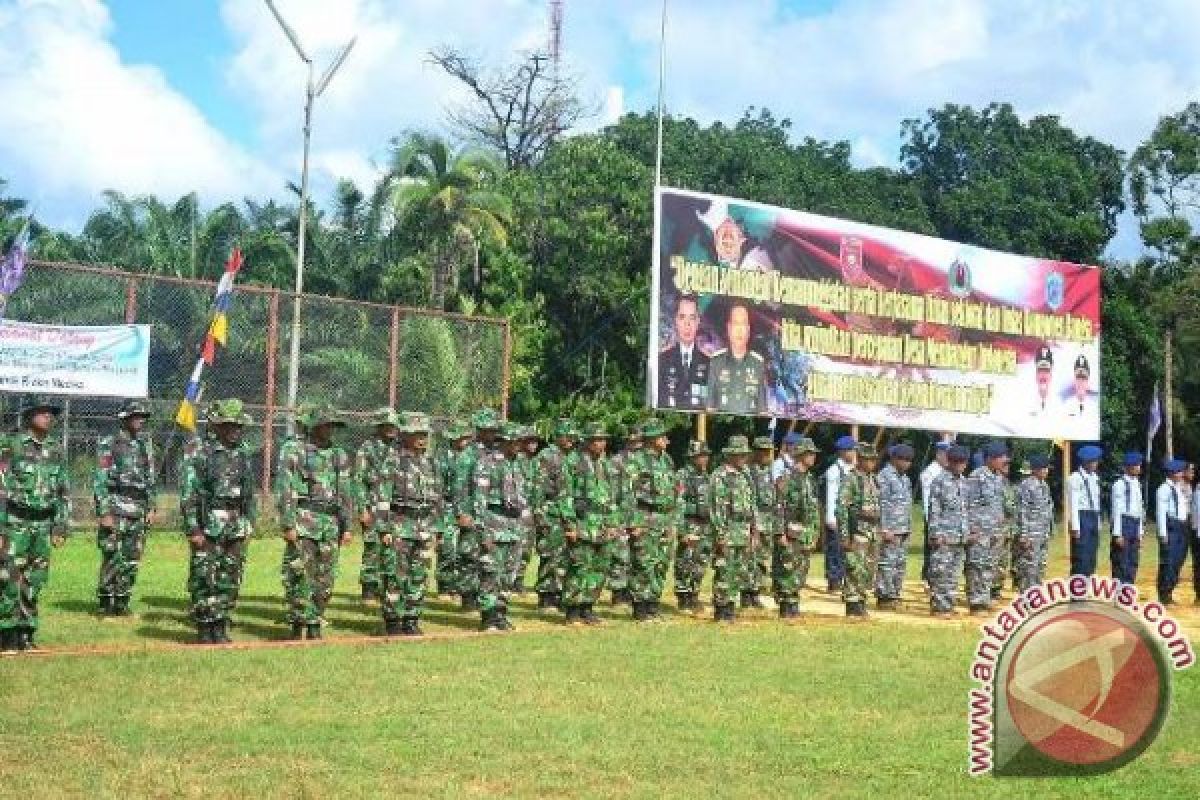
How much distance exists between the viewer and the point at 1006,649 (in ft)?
16.4

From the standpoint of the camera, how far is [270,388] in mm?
19828

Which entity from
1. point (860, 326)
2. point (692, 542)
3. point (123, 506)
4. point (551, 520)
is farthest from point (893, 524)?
point (123, 506)

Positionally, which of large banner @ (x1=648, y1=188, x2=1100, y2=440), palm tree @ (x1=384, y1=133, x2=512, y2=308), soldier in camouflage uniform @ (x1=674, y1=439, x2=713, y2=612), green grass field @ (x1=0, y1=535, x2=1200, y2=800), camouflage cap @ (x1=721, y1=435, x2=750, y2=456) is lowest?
green grass field @ (x1=0, y1=535, x2=1200, y2=800)

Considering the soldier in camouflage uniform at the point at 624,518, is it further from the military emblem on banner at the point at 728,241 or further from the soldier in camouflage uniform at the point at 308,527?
the military emblem on banner at the point at 728,241

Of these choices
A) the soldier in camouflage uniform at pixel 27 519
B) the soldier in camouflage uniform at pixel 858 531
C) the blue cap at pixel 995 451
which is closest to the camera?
the soldier in camouflage uniform at pixel 27 519

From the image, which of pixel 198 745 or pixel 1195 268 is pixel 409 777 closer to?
pixel 198 745

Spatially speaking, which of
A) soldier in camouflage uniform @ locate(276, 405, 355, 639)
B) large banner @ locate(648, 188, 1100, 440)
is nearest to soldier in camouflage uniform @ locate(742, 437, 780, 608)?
soldier in camouflage uniform @ locate(276, 405, 355, 639)

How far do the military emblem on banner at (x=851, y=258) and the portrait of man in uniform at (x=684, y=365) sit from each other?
340cm

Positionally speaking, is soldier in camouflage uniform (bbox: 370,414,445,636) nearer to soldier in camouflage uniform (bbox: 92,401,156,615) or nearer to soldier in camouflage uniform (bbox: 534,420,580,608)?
soldier in camouflage uniform (bbox: 92,401,156,615)

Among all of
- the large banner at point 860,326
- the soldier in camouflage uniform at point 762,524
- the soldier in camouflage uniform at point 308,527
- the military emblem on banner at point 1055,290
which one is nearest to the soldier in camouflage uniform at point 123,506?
the soldier in camouflage uniform at point 308,527

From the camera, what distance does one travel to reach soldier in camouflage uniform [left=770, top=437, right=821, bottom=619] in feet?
50.4

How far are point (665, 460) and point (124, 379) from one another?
7.11 meters

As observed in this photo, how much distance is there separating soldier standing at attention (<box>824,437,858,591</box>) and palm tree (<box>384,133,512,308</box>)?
1413 centimetres

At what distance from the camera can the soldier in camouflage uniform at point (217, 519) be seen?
38.4ft
